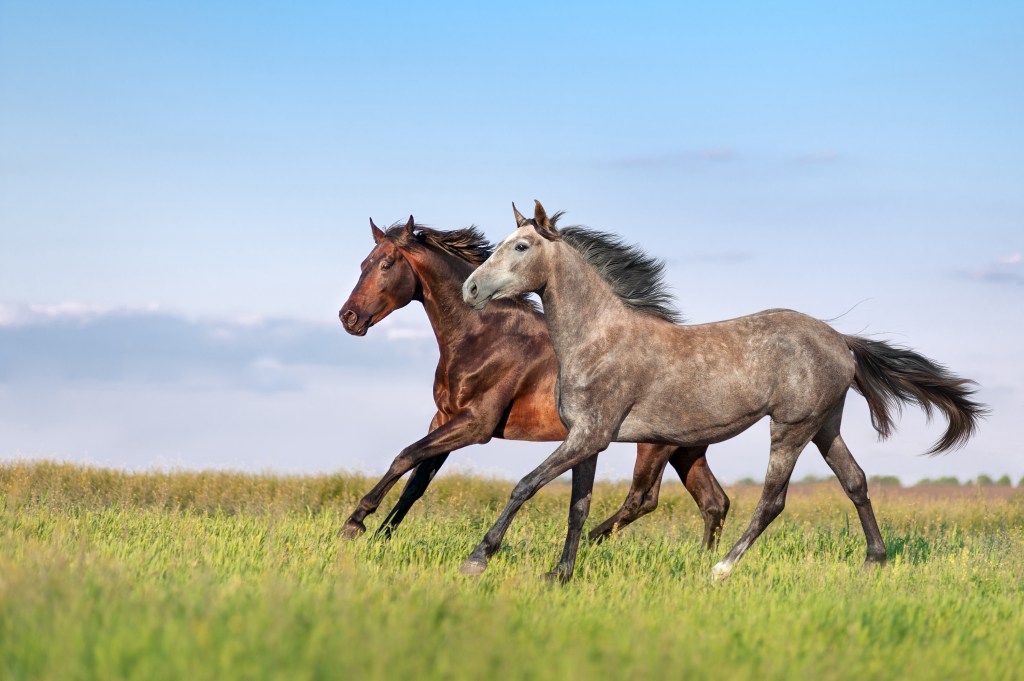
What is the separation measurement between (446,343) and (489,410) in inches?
28.7

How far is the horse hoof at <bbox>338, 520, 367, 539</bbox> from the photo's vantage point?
819 centimetres

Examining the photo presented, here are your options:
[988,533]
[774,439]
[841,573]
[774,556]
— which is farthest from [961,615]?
[988,533]

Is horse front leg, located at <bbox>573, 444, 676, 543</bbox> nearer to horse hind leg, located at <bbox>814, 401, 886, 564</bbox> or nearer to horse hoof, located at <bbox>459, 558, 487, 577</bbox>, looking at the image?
horse hind leg, located at <bbox>814, 401, 886, 564</bbox>

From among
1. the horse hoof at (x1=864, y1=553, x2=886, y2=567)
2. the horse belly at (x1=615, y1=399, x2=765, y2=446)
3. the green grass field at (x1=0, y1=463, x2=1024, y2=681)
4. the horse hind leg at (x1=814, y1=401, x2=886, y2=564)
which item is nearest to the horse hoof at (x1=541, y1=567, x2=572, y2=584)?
the green grass field at (x1=0, y1=463, x2=1024, y2=681)

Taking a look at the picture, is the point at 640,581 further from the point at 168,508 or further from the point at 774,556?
the point at 168,508

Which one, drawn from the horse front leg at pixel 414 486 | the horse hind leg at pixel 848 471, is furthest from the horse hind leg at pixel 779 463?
the horse front leg at pixel 414 486

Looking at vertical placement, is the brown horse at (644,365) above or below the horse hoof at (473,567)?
above

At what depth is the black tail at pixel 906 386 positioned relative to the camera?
8.35m

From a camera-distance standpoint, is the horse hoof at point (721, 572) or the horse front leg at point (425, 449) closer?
the horse hoof at point (721, 572)

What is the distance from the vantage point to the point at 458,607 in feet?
15.7

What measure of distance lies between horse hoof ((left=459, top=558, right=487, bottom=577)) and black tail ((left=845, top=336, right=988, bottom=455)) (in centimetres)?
378

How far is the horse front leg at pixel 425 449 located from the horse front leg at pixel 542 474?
145 cm

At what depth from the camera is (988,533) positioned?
13234 mm

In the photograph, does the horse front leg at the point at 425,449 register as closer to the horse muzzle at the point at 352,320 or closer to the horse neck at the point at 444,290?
the horse neck at the point at 444,290
